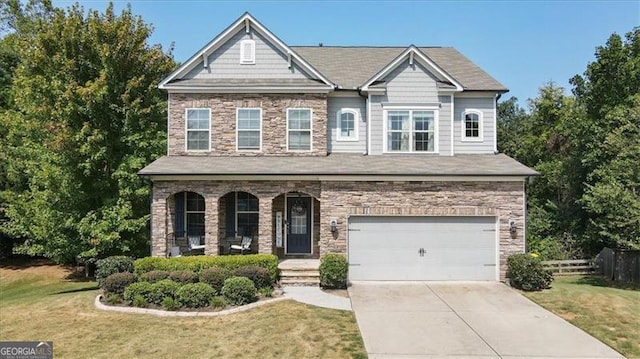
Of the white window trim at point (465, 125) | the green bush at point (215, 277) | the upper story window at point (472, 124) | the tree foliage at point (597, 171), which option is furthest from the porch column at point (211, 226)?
the tree foliage at point (597, 171)

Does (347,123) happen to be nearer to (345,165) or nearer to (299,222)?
(345,165)

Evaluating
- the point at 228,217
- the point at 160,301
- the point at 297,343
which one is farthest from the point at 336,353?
the point at 228,217

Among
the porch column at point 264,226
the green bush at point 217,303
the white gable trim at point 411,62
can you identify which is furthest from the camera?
the white gable trim at point 411,62

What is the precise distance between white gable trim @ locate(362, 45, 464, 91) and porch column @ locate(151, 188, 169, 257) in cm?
889

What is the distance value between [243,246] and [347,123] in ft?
21.6

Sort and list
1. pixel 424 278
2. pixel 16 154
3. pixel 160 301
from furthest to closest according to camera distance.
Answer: pixel 16 154, pixel 424 278, pixel 160 301

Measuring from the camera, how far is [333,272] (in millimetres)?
14344

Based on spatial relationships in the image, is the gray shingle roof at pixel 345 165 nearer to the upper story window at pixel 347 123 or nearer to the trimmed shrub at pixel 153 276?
the upper story window at pixel 347 123

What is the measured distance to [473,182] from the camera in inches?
615

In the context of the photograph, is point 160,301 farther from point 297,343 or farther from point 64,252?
point 64,252

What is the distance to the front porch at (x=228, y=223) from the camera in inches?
635

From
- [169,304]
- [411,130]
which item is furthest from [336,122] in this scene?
[169,304]

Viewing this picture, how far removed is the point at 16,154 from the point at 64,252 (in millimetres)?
7633

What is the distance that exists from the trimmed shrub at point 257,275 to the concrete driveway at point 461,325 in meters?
2.70
